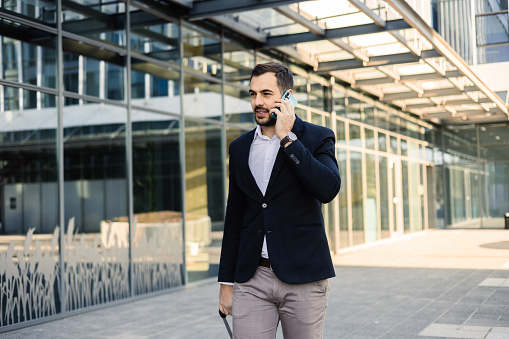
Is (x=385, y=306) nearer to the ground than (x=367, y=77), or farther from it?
nearer to the ground

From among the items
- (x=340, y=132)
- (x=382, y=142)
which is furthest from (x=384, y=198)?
(x=340, y=132)

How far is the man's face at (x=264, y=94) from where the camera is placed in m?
2.42

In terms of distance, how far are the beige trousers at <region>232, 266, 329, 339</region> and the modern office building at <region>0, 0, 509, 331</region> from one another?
4.91 m

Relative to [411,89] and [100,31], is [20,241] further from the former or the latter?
[411,89]

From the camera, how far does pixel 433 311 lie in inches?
279

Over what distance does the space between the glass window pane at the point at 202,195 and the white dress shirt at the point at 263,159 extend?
7078 millimetres

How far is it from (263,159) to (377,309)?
5.19 metres

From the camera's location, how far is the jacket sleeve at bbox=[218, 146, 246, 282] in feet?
8.61

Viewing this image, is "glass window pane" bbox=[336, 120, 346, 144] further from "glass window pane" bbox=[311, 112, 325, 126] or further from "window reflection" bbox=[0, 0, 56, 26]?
"window reflection" bbox=[0, 0, 56, 26]

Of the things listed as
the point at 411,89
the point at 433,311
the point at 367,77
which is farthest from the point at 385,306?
the point at 411,89

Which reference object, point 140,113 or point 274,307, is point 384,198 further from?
point 274,307

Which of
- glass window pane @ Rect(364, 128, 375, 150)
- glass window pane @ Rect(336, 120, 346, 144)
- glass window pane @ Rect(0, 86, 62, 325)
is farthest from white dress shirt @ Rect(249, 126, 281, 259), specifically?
glass window pane @ Rect(364, 128, 375, 150)

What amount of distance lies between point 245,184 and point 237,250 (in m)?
0.29

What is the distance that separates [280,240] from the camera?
2451mm
